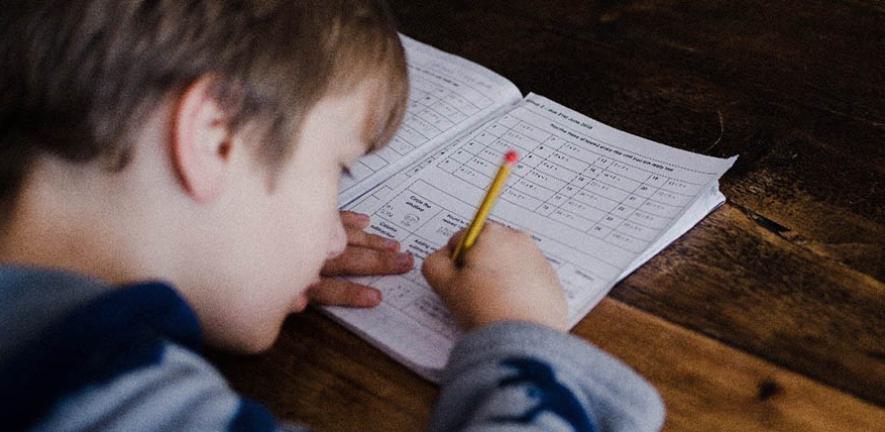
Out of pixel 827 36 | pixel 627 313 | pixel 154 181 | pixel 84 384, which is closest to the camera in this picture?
pixel 84 384

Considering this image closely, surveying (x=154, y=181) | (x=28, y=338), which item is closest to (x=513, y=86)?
(x=154, y=181)

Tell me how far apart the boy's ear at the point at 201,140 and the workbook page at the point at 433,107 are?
0.22m

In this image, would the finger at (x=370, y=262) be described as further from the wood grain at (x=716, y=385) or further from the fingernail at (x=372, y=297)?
the wood grain at (x=716, y=385)

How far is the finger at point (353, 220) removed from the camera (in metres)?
0.82

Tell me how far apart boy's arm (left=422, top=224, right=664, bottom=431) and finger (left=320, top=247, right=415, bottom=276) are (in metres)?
0.10

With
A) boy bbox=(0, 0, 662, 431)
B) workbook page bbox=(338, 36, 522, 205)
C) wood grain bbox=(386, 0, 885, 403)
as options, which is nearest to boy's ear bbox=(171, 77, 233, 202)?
boy bbox=(0, 0, 662, 431)

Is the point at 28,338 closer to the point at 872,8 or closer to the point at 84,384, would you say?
the point at 84,384

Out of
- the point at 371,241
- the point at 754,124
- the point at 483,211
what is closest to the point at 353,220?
the point at 371,241

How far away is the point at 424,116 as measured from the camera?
37.9 inches

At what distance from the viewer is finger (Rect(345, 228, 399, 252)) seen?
791mm

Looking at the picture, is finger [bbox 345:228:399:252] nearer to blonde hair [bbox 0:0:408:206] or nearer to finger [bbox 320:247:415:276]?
finger [bbox 320:247:415:276]

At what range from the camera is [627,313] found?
74 centimetres

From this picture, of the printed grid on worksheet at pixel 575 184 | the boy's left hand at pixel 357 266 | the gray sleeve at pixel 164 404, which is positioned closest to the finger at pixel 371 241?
the boy's left hand at pixel 357 266

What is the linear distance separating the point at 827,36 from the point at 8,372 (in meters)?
0.95
